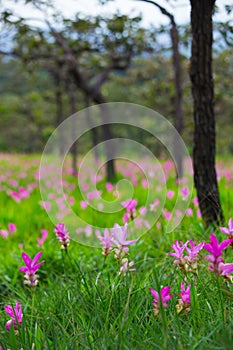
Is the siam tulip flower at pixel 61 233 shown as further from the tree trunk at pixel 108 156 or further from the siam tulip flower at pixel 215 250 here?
the tree trunk at pixel 108 156

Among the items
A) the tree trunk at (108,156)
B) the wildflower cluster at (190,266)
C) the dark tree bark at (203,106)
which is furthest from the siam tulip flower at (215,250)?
the tree trunk at (108,156)

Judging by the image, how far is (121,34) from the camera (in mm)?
7457

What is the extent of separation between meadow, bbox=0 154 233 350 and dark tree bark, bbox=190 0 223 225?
0.48 feet

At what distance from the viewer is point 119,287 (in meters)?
1.78

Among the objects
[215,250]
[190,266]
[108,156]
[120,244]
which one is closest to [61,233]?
[120,244]

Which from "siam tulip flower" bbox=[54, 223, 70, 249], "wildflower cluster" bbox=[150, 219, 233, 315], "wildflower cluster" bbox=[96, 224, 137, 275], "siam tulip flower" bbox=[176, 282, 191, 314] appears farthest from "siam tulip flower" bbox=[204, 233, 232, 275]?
"siam tulip flower" bbox=[54, 223, 70, 249]

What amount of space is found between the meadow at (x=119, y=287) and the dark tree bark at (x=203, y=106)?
15cm

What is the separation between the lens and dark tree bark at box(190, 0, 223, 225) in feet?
9.43

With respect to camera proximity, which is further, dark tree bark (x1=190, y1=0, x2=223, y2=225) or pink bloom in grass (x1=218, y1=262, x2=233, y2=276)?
dark tree bark (x1=190, y1=0, x2=223, y2=225)

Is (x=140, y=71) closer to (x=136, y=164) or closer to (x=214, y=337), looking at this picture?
(x=136, y=164)

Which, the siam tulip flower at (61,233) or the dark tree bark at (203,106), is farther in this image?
the dark tree bark at (203,106)

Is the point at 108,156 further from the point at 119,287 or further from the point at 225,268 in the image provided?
the point at 225,268

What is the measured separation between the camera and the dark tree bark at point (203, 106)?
2.88 meters

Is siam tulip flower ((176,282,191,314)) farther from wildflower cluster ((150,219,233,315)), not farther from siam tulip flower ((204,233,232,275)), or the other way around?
siam tulip flower ((204,233,232,275))
